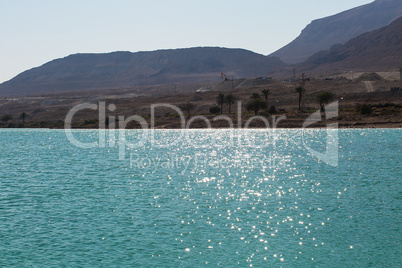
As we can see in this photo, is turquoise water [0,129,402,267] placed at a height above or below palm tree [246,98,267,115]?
below

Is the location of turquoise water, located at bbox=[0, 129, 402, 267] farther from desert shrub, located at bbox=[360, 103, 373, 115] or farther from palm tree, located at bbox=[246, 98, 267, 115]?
palm tree, located at bbox=[246, 98, 267, 115]

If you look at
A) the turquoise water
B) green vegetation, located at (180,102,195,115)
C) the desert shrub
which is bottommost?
the turquoise water

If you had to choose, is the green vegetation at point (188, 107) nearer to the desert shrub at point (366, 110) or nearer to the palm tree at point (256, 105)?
the palm tree at point (256, 105)

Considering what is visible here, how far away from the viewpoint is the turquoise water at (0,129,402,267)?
72.3ft

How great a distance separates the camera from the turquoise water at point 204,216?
22031 millimetres

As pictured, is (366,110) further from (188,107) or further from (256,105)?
(188,107)

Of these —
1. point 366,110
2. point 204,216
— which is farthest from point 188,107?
point 204,216

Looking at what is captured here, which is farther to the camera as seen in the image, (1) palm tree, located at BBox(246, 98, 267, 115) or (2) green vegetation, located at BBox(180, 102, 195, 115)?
(2) green vegetation, located at BBox(180, 102, 195, 115)

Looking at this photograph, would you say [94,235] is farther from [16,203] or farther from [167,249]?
[16,203]

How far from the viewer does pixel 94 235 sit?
25.4 metres

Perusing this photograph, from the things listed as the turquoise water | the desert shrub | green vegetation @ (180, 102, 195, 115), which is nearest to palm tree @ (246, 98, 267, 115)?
green vegetation @ (180, 102, 195, 115)

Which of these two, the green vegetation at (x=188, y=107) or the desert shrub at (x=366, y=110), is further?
the green vegetation at (x=188, y=107)

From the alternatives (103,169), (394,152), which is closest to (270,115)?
(394,152)

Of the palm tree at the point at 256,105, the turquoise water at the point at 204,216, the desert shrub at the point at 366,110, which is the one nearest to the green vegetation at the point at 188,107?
the palm tree at the point at 256,105
